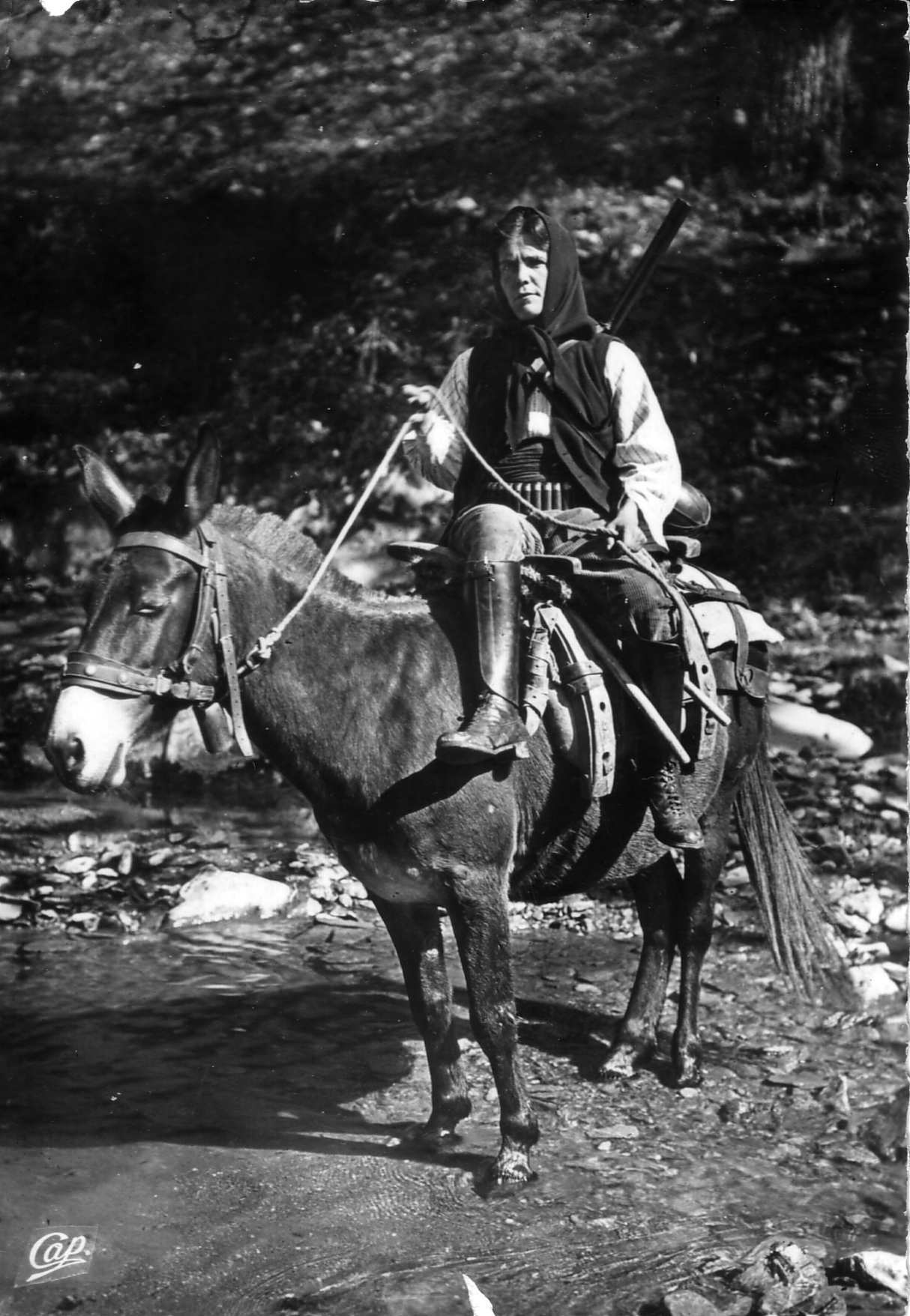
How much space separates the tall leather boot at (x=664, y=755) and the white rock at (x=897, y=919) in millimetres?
1987

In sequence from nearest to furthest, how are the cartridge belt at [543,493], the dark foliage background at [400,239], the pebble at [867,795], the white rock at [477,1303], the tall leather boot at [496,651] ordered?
the white rock at [477,1303] < the tall leather boot at [496,651] < the cartridge belt at [543,493] < the dark foliage background at [400,239] < the pebble at [867,795]

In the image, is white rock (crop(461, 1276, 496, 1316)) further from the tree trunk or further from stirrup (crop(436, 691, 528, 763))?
the tree trunk

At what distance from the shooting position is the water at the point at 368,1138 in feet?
10.7

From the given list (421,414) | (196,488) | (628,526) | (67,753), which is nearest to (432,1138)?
(67,753)

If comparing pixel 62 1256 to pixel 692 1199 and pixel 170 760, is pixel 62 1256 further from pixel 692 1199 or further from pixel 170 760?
pixel 170 760

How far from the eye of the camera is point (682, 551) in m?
4.36

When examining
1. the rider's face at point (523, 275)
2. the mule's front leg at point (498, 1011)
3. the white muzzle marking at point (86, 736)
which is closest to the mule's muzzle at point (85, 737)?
the white muzzle marking at point (86, 736)

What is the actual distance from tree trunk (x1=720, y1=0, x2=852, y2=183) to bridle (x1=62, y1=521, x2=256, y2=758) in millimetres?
3069

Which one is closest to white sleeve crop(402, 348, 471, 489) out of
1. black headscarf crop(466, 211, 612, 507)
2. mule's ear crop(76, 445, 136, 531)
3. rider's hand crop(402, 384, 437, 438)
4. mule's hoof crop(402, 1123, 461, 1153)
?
rider's hand crop(402, 384, 437, 438)

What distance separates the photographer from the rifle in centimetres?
417

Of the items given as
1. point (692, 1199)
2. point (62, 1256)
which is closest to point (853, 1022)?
point (692, 1199)

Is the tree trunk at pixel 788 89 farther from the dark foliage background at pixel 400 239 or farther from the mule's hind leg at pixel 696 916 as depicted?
the mule's hind leg at pixel 696 916

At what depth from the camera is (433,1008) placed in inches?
156

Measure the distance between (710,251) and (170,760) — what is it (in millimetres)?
3953
